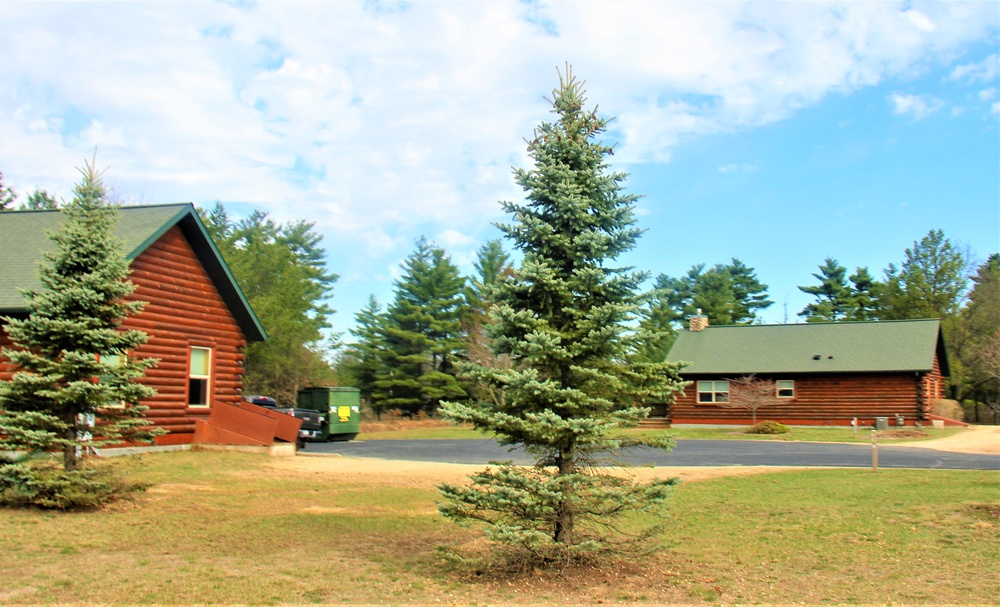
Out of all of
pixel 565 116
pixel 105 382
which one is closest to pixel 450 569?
pixel 565 116

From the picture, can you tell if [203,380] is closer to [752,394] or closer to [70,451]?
[70,451]

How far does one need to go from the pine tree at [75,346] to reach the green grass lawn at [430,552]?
1.17 meters

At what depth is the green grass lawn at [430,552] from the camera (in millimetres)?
7879

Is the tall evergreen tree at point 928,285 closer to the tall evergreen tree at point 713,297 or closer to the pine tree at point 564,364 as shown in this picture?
the tall evergreen tree at point 713,297

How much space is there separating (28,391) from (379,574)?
6.52 meters

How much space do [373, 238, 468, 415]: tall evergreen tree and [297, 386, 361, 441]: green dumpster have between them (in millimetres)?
22603

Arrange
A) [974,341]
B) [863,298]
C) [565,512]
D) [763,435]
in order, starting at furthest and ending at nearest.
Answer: [863,298] → [974,341] → [763,435] → [565,512]

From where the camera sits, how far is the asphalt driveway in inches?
837

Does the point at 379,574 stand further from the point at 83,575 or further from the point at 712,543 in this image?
the point at 712,543

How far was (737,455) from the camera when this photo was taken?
80.5 ft

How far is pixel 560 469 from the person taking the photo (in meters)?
8.82

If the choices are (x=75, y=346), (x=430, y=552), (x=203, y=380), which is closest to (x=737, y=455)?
(x=203, y=380)

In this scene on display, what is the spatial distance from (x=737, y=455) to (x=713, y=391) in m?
20.4

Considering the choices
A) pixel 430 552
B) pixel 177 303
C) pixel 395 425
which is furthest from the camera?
pixel 395 425
